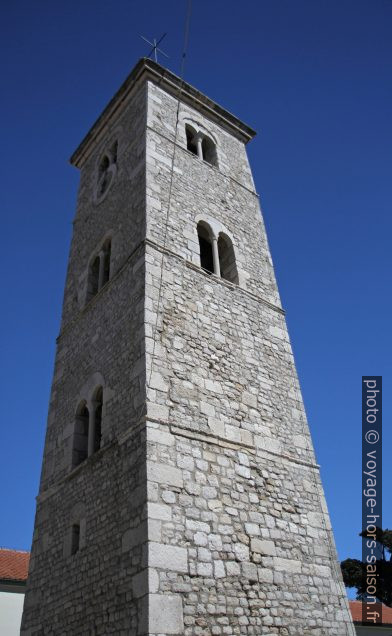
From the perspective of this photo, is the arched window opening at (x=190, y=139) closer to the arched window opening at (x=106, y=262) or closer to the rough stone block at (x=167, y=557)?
the arched window opening at (x=106, y=262)

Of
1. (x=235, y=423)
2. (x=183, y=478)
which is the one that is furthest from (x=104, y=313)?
(x=183, y=478)

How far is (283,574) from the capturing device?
745cm

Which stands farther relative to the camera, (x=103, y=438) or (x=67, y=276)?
(x=67, y=276)

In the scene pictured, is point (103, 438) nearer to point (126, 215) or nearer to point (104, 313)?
point (104, 313)

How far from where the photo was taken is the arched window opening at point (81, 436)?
899 cm

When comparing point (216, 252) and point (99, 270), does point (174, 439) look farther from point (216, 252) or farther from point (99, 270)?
point (99, 270)

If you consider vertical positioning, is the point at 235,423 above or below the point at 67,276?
below

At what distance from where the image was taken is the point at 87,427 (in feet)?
30.5

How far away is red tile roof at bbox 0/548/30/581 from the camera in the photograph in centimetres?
1579

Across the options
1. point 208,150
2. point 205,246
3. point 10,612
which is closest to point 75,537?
point 205,246

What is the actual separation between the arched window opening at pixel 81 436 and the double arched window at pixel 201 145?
736cm

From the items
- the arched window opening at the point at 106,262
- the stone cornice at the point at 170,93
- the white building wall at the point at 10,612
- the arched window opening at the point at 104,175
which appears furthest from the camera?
the white building wall at the point at 10,612

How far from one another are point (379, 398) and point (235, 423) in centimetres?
421

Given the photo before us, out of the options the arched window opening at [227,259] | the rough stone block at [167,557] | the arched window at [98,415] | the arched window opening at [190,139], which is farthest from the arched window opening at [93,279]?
the rough stone block at [167,557]
